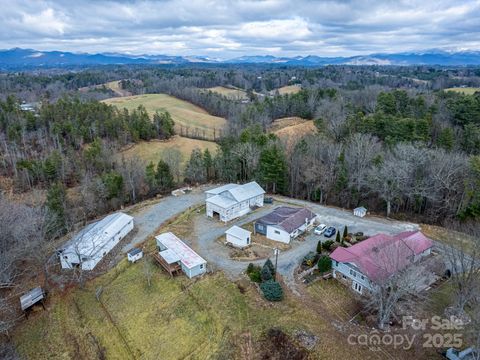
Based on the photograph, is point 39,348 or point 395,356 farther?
point 39,348

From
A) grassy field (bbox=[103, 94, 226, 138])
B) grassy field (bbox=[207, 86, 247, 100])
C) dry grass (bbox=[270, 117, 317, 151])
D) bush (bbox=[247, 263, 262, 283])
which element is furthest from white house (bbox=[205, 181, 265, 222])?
grassy field (bbox=[207, 86, 247, 100])

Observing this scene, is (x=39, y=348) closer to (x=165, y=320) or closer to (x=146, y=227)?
(x=165, y=320)

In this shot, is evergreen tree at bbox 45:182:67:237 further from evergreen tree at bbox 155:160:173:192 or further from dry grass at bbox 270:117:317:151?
dry grass at bbox 270:117:317:151

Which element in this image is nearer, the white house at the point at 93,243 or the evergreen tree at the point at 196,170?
the white house at the point at 93,243

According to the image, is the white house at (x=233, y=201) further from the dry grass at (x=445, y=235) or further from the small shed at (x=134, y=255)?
the dry grass at (x=445, y=235)

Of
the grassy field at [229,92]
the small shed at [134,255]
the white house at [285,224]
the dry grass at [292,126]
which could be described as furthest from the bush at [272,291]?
the grassy field at [229,92]

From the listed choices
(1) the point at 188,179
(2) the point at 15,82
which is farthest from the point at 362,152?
(2) the point at 15,82
